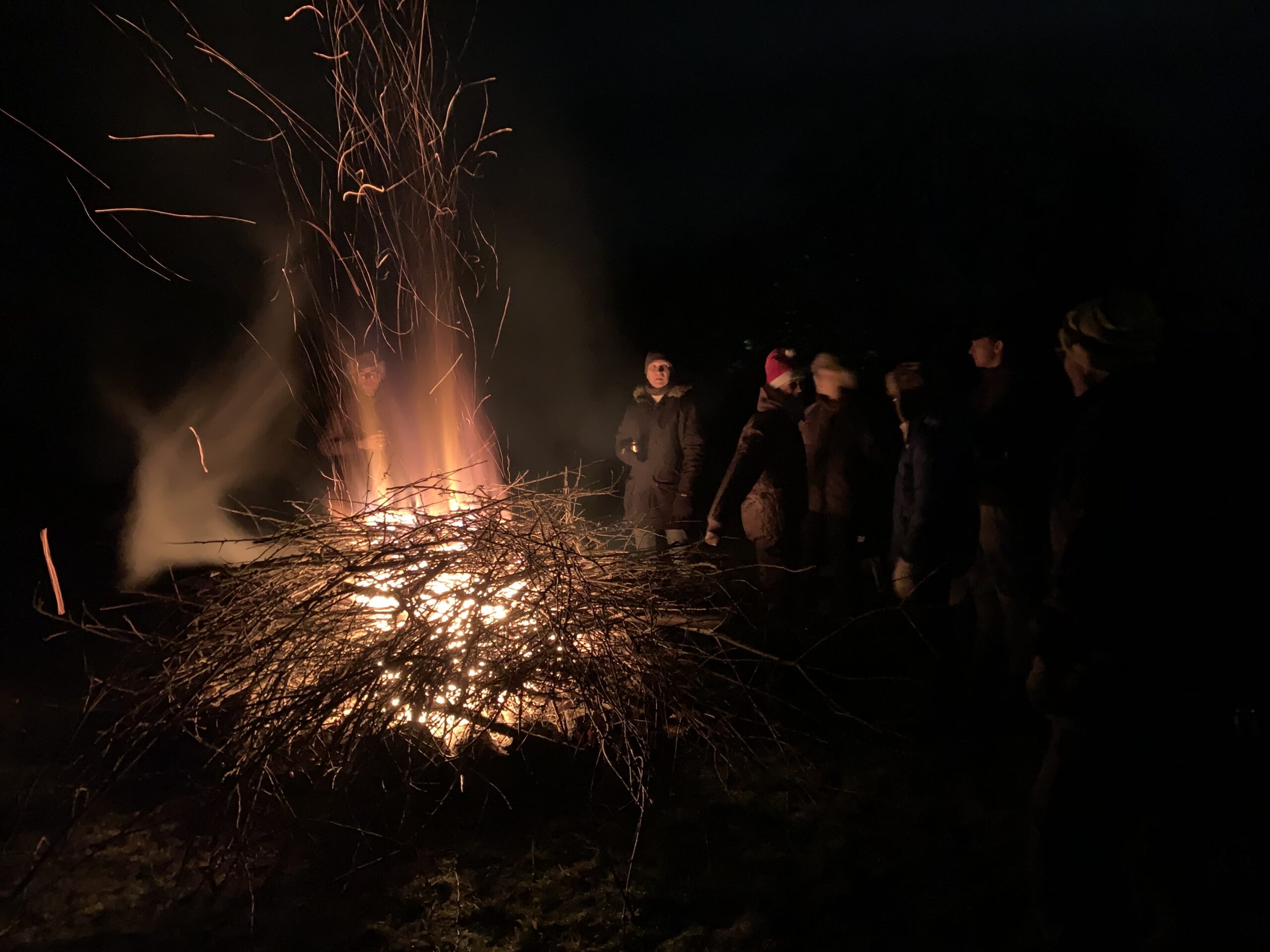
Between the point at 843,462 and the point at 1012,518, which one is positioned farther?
the point at 843,462

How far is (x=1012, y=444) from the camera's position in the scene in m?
3.73

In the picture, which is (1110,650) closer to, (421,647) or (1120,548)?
(1120,548)

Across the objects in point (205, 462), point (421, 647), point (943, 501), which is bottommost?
point (421, 647)

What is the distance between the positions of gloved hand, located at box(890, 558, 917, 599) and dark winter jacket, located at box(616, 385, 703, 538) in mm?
1537

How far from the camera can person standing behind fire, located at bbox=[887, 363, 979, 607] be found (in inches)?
171

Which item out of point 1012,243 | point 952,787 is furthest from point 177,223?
point 1012,243

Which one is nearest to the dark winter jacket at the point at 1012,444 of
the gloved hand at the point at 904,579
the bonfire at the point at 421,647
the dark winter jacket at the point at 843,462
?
the gloved hand at the point at 904,579

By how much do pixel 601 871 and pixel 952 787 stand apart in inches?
62.0

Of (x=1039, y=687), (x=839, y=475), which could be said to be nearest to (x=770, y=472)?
(x=839, y=475)

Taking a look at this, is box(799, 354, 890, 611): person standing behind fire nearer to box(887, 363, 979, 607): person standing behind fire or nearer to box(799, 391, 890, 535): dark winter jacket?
box(799, 391, 890, 535): dark winter jacket

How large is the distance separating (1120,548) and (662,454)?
3630mm

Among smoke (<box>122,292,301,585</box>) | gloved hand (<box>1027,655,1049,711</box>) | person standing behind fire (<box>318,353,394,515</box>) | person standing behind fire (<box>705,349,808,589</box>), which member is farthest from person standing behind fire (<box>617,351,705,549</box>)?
gloved hand (<box>1027,655,1049,711</box>)

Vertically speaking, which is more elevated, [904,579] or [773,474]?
[773,474]

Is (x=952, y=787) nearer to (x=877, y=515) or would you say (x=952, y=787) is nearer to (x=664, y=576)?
(x=664, y=576)
